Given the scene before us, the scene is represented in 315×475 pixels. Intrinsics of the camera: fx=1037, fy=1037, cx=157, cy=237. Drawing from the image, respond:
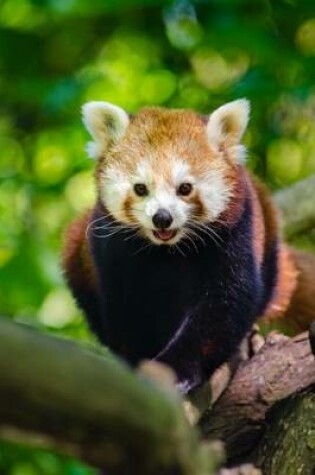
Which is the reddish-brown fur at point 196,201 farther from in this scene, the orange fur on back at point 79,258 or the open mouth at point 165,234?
the open mouth at point 165,234

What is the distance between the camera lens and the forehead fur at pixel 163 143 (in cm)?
374

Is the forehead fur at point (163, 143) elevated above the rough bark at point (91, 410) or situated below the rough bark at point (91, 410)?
below

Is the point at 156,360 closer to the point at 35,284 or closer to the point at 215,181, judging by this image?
the point at 215,181

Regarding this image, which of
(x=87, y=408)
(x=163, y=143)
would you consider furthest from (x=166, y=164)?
(x=87, y=408)

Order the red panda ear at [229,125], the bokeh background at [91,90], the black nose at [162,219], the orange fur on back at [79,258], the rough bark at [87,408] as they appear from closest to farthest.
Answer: the rough bark at [87,408]
the black nose at [162,219]
the red panda ear at [229,125]
the orange fur on back at [79,258]
the bokeh background at [91,90]

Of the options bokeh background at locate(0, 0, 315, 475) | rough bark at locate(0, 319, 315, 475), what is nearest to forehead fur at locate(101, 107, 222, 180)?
bokeh background at locate(0, 0, 315, 475)

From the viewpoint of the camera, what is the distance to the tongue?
3.57 meters

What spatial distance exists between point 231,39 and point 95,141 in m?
0.75

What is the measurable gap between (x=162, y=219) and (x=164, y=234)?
9 centimetres

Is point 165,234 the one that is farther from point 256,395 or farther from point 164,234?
point 256,395

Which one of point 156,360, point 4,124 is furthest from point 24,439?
point 4,124

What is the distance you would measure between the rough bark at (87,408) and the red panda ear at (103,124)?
95.6 inches

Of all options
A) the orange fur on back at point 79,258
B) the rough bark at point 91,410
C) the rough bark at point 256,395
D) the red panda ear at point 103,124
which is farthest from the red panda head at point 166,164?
the rough bark at point 91,410

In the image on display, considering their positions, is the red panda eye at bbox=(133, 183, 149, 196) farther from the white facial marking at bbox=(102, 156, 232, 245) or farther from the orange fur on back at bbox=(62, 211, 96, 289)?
the orange fur on back at bbox=(62, 211, 96, 289)
